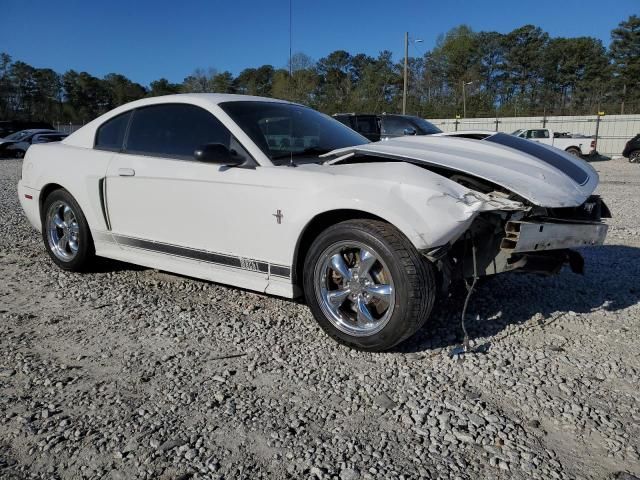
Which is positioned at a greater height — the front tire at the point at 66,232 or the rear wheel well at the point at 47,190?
the rear wheel well at the point at 47,190

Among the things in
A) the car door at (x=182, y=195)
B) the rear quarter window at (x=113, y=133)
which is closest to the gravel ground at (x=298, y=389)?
the car door at (x=182, y=195)

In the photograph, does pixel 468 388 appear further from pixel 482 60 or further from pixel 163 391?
pixel 482 60

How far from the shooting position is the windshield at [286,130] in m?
3.78

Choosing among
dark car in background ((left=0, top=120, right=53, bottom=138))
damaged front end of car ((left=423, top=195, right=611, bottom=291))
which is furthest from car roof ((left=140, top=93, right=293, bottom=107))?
dark car in background ((left=0, top=120, right=53, bottom=138))

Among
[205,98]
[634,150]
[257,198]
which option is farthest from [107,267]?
[634,150]

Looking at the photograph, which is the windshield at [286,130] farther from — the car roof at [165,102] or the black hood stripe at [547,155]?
the black hood stripe at [547,155]

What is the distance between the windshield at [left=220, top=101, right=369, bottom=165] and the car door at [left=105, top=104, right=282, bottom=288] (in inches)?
6.5

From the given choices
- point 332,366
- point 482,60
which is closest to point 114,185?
point 332,366

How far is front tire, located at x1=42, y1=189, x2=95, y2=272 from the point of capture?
4.67 m

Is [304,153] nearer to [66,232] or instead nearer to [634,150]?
[66,232]

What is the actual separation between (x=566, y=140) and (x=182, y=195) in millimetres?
25294

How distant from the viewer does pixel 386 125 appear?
1553 centimetres

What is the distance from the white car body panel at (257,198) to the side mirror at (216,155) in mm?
95

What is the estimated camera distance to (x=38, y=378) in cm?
→ 289
